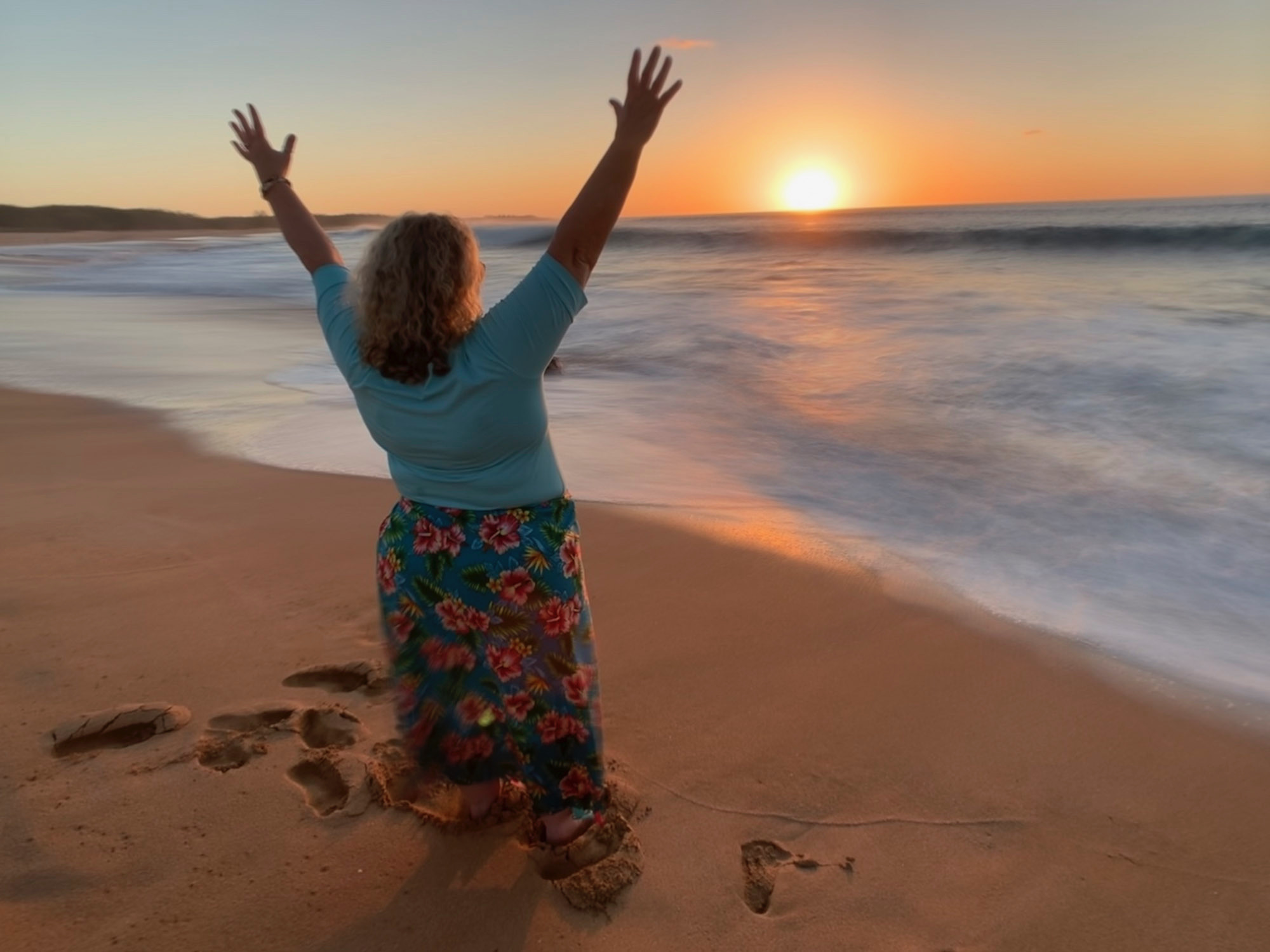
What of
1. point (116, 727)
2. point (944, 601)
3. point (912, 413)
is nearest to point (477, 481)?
point (116, 727)

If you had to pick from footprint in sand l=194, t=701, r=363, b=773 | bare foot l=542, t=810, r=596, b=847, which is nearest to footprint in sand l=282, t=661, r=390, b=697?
footprint in sand l=194, t=701, r=363, b=773

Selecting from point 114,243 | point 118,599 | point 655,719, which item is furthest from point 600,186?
point 114,243

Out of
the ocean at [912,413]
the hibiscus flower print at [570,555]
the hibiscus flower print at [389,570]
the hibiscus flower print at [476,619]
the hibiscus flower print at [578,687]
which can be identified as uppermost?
the hibiscus flower print at [570,555]

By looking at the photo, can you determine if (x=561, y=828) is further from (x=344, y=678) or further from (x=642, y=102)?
(x=642, y=102)

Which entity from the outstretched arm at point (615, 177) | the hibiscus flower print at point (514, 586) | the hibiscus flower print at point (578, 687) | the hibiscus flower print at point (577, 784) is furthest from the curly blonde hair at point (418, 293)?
the hibiscus flower print at point (577, 784)

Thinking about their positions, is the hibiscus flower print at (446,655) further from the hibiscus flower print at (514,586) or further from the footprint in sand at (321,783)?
the footprint in sand at (321,783)

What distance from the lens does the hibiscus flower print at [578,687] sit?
7.57 ft

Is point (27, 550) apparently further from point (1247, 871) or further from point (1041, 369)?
point (1041, 369)

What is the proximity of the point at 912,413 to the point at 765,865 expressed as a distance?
651 centimetres

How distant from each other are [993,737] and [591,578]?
1780 mm

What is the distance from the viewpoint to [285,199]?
245 cm

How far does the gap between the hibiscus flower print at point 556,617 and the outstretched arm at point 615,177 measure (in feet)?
2.47

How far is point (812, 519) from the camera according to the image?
17.0 feet

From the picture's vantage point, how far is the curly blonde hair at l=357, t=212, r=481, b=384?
6.25 feet
